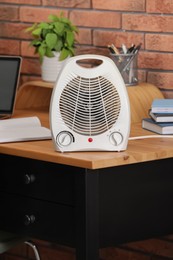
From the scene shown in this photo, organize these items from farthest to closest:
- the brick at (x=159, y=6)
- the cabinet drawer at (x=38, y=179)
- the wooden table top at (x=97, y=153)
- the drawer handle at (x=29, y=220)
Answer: the brick at (x=159, y=6)
the drawer handle at (x=29, y=220)
the cabinet drawer at (x=38, y=179)
the wooden table top at (x=97, y=153)

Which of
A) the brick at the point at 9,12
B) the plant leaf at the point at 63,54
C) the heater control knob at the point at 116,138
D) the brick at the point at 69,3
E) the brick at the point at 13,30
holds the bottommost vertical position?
the heater control knob at the point at 116,138

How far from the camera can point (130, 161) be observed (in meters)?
2.53

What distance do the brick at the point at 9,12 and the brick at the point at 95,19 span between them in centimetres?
28

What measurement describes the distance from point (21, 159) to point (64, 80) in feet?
1.03

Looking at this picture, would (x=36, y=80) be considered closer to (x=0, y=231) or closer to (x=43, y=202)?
(x=0, y=231)

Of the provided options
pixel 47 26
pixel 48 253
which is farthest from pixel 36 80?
pixel 48 253

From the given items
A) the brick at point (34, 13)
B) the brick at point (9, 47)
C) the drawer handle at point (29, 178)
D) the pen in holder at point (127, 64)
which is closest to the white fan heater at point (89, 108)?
the drawer handle at point (29, 178)

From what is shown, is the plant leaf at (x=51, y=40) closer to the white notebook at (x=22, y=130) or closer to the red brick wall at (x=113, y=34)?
the red brick wall at (x=113, y=34)

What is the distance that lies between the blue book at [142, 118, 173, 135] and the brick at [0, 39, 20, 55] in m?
0.86

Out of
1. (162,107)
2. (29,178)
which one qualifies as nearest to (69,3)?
(162,107)

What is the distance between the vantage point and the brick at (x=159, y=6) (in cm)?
311

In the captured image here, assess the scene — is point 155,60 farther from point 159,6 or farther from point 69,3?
point 69,3

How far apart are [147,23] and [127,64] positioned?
0.59ft

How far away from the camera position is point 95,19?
335 cm
